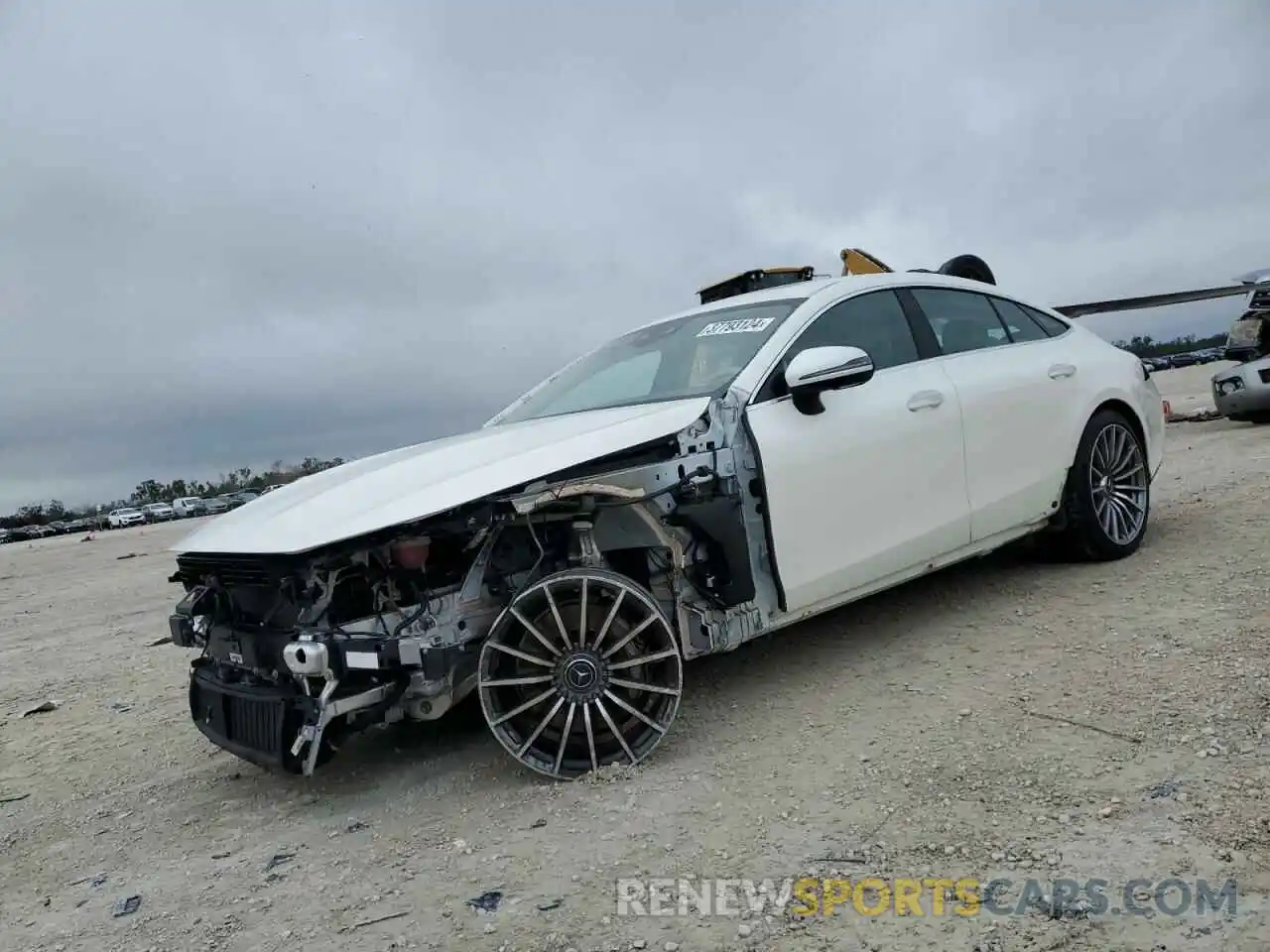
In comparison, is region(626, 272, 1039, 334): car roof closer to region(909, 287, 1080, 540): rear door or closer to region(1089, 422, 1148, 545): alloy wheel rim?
region(909, 287, 1080, 540): rear door

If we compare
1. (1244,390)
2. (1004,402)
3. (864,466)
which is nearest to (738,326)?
(864,466)

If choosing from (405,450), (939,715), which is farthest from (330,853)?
(939,715)

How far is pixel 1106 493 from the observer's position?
4.76 meters

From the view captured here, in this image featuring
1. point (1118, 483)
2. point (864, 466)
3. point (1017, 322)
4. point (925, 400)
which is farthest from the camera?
point (1118, 483)

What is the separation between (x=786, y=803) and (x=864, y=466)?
1437 mm

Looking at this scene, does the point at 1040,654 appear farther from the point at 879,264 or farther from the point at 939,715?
the point at 879,264

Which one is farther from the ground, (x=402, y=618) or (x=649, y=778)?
(x=402, y=618)

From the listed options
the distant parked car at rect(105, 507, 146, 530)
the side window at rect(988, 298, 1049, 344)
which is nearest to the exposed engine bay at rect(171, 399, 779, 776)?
the side window at rect(988, 298, 1049, 344)

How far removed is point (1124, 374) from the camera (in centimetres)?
497

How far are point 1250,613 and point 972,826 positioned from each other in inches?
80.4

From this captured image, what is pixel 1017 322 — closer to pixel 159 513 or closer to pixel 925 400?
pixel 925 400

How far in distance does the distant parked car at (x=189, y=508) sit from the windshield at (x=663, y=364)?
209 feet

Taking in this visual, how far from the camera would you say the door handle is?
3.84 meters

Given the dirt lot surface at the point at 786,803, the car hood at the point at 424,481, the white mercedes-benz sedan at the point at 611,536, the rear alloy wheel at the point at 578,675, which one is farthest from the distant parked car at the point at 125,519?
the rear alloy wheel at the point at 578,675
